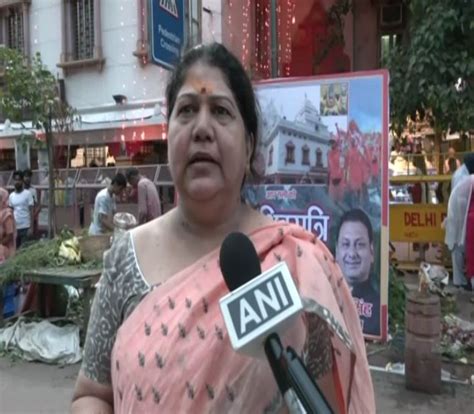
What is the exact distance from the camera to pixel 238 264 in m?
0.97

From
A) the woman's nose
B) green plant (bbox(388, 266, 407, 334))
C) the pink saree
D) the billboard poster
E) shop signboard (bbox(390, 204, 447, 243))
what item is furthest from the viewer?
shop signboard (bbox(390, 204, 447, 243))

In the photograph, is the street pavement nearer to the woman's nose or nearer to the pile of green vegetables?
the pile of green vegetables

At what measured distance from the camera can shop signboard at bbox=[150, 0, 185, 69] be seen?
5.03m

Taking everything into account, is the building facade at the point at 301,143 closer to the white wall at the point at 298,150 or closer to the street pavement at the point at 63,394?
the white wall at the point at 298,150

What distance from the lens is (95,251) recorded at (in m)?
5.62

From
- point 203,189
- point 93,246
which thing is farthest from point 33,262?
point 203,189

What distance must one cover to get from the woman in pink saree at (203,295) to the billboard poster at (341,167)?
3.03 meters

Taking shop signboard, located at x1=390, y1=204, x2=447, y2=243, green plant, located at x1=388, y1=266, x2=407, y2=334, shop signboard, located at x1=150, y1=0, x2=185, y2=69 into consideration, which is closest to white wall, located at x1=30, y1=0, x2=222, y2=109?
shop signboard, located at x1=390, y1=204, x2=447, y2=243

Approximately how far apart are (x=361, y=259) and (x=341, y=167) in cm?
76

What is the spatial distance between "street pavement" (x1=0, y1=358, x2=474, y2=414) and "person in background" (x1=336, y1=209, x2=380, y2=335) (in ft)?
1.57

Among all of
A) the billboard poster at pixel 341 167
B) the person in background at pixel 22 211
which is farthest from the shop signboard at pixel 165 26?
the person in background at pixel 22 211

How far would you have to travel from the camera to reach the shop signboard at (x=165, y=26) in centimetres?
503

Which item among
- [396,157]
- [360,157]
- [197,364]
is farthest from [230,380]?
[396,157]

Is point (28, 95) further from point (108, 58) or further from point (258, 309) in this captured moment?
point (258, 309)
